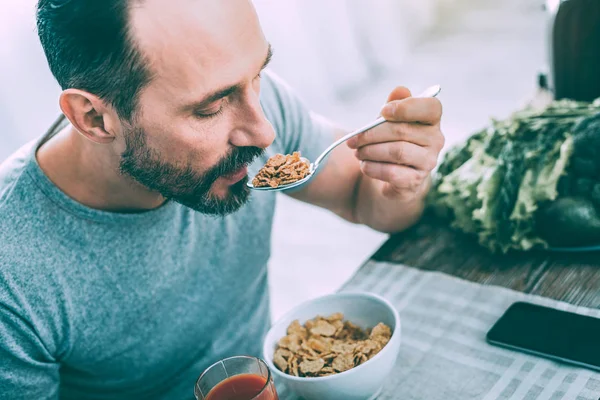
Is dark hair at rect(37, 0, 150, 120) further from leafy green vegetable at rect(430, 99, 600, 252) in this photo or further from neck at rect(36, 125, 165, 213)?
leafy green vegetable at rect(430, 99, 600, 252)

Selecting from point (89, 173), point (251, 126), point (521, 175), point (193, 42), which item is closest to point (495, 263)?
point (521, 175)

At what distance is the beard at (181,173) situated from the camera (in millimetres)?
1005

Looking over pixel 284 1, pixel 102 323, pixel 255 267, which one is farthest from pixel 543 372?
pixel 284 1

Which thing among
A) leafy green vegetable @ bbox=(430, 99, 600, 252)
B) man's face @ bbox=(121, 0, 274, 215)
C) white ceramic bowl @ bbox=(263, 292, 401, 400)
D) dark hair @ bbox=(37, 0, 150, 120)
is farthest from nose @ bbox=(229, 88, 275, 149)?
leafy green vegetable @ bbox=(430, 99, 600, 252)

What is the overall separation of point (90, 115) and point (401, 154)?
519mm

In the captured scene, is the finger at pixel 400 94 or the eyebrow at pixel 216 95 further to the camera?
the finger at pixel 400 94

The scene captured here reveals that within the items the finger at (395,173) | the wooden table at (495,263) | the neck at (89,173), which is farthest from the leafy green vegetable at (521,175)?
the neck at (89,173)

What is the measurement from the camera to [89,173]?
1.07 meters

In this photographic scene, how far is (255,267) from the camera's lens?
1275 millimetres

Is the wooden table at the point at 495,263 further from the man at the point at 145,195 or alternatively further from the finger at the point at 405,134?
the finger at the point at 405,134

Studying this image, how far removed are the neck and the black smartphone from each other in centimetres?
66

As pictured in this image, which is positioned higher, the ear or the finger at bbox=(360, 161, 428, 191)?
the ear

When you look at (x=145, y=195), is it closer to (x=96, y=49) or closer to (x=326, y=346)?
(x=96, y=49)

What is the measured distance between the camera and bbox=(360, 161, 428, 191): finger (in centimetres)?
103
